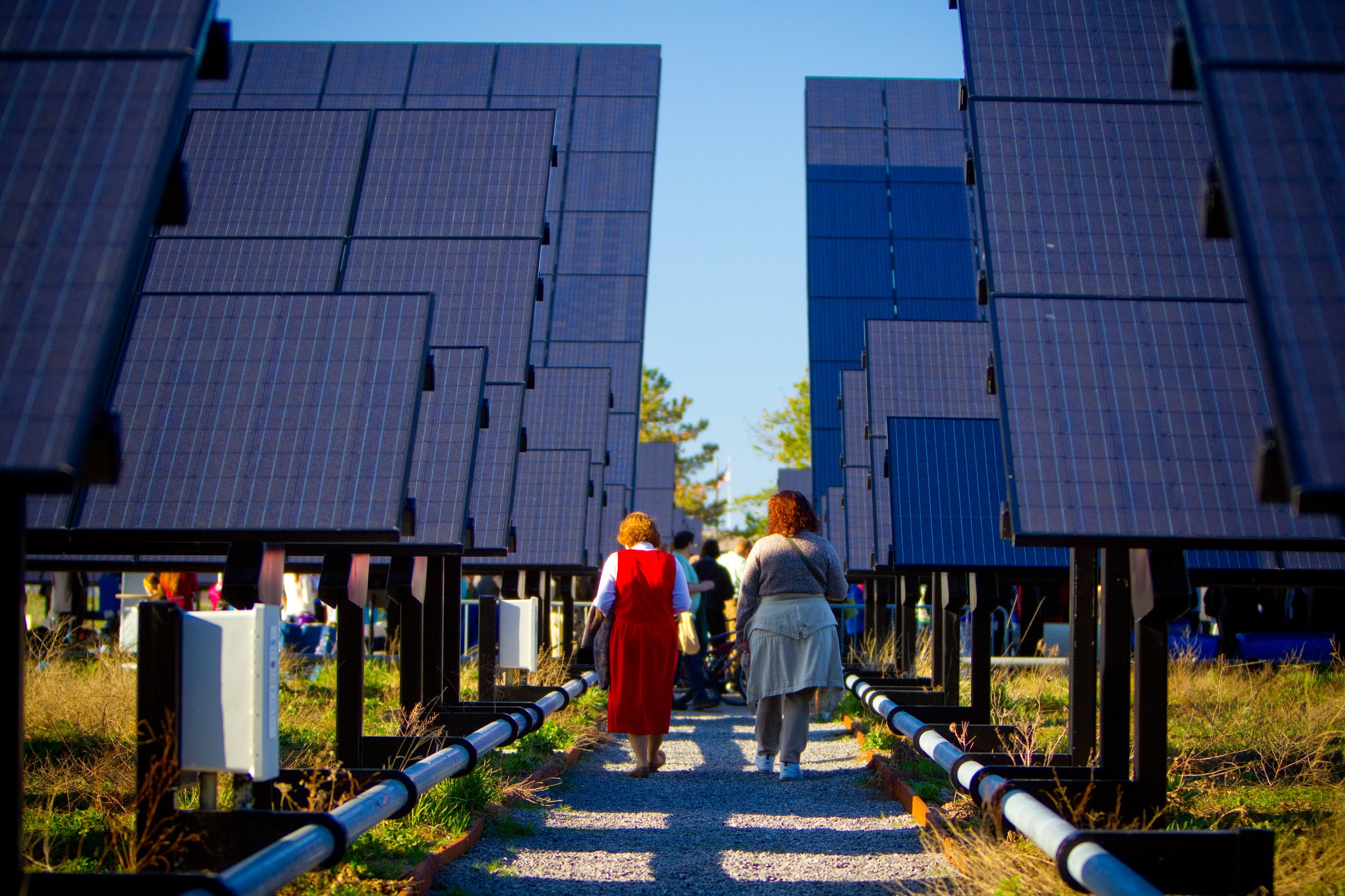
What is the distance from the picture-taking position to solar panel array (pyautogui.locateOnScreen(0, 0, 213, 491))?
9.93ft

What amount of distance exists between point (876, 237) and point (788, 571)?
1637 centimetres

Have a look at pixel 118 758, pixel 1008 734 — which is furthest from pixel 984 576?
pixel 118 758

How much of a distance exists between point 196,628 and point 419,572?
3051 mm

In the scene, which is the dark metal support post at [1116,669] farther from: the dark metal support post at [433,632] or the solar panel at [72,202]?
the dark metal support post at [433,632]

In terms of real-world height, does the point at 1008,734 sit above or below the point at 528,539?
below

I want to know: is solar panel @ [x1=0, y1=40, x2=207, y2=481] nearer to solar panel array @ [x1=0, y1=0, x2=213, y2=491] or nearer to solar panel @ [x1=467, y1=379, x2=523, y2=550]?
solar panel array @ [x1=0, y1=0, x2=213, y2=491]

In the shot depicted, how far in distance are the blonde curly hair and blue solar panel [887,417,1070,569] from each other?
1.66m

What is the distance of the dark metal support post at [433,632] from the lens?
7.78 meters

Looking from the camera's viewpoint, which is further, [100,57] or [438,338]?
[438,338]

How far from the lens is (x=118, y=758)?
588 cm

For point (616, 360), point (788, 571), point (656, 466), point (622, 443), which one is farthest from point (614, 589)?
point (656, 466)

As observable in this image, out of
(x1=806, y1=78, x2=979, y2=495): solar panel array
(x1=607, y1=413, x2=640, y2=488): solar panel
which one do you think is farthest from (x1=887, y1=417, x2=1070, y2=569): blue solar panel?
(x1=806, y1=78, x2=979, y2=495): solar panel array

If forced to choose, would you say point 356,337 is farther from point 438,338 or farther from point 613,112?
point 613,112

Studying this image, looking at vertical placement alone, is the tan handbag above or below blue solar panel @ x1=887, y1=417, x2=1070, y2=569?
below
